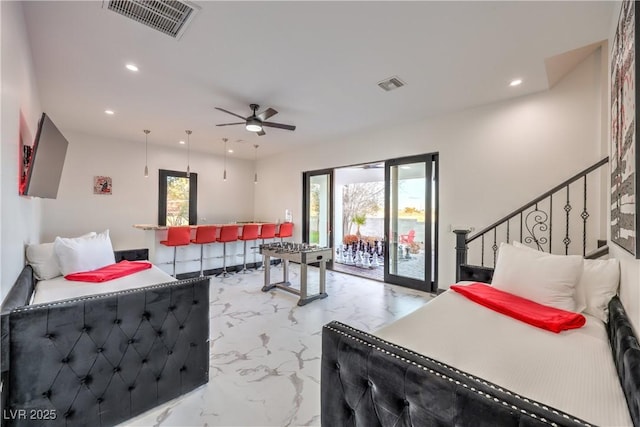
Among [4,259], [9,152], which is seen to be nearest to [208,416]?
[4,259]

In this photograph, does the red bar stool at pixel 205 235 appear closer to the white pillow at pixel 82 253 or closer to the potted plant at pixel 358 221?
the white pillow at pixel 82 253

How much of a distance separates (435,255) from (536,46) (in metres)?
2.96

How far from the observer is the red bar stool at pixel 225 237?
5465 millimetres

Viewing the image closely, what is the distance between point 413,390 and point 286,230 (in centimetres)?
588

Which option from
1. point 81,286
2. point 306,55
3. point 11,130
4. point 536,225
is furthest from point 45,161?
point 536,225

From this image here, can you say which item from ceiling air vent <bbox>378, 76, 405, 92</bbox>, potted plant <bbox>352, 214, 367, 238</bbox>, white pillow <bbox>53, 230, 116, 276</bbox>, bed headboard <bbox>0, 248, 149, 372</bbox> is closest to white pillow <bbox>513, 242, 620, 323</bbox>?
ceiling air vent <bbox>378, 76, 405, 92</bbox>

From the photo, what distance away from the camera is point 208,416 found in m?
1.79

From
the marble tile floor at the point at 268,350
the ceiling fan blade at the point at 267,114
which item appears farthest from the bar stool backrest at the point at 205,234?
the ceiling fan blade at the point at 267,114

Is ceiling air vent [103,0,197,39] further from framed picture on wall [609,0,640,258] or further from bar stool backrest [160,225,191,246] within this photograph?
bar stool backrest [160,225,191,246]

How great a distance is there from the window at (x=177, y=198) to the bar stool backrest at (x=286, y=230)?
2.32 meters

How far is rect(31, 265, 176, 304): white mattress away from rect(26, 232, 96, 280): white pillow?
7 cm

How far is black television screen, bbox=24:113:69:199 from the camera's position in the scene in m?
2.13

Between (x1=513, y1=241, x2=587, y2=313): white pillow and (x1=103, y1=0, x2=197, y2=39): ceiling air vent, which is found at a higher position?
(x1=103, y1=0, x2=197, y2=39): ceiling air vent

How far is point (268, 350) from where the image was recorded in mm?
2637
